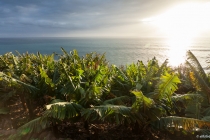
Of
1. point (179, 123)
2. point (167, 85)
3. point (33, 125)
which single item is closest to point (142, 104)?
point (167, 85)

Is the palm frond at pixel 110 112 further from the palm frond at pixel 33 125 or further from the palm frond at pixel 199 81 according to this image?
the palm frond at pixel 199 81

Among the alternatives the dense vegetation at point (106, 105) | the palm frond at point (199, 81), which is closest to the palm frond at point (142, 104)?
the dense vegetation at point (106, 105)

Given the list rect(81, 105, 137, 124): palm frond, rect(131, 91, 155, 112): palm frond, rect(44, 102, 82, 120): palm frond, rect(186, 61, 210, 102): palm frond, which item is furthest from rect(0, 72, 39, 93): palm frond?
rect(186, 61, 210, 102): palm frond

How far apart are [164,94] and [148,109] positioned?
57cm

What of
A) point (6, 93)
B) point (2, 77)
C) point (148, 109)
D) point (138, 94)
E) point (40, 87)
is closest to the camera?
point (138, 94)

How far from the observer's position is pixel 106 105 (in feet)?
15.2

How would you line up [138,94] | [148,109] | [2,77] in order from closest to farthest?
[138,94] → [148,109] → [2,77]

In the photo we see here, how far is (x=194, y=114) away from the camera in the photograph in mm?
5719

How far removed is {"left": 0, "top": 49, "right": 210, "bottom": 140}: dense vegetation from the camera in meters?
4.58

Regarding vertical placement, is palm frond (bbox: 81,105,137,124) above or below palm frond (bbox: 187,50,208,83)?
below

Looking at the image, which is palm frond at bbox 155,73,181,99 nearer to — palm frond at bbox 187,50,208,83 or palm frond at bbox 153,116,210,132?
palm frond at bbox 153,116,210,132

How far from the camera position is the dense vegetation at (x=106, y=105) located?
4582mm

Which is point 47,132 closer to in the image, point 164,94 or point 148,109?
point 148,109

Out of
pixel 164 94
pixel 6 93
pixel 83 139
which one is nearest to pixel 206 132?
pixel 164 94
